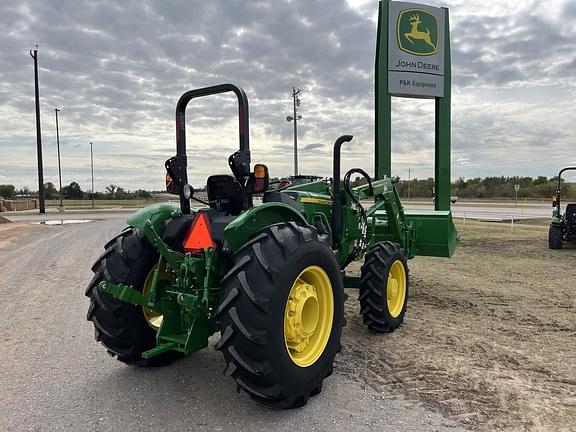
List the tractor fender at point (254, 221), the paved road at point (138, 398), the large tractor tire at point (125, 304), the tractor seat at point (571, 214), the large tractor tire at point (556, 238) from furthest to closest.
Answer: the tractor seat at point (571, 214)
the large tractor tire at point (556, 238)
the large tractor tire at point (125, 304)
the tractor fender at point (254, 221)
the paved road at point (138, 398)

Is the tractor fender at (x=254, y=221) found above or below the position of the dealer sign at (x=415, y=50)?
below

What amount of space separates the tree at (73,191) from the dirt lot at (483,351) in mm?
64722

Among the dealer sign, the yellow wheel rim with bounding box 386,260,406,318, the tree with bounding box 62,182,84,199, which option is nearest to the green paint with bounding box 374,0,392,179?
Result: the dealer sign

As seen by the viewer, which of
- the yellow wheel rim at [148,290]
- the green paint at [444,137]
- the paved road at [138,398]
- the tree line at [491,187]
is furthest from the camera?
the tree line at [491,187]

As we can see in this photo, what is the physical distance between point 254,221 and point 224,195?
0.61m

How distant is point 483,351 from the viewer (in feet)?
15.8

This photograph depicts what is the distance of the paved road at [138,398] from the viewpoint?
3373 mm

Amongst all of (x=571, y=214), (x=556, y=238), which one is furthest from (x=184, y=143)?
(x=571, y=214)

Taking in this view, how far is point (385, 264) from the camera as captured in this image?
18.2ft

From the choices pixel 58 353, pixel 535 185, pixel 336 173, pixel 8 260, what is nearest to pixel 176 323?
pixel 58 353

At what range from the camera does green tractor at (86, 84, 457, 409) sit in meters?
3.30

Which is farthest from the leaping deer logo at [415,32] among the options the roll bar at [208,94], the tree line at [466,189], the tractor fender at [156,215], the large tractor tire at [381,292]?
the tree line at [466,189]

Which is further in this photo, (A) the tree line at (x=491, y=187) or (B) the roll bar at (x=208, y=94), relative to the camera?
(A) the tree line at (x=491, y=187)

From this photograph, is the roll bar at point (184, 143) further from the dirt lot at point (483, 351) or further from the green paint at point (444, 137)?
the green paint at point (444, 137)
